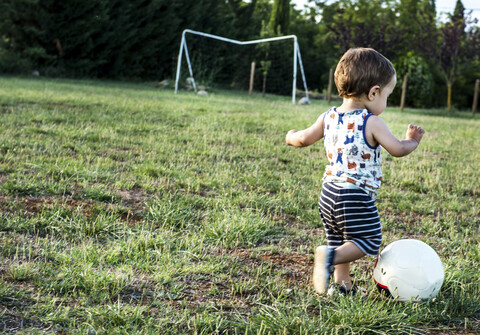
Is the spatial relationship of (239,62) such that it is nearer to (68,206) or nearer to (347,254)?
(68,206)

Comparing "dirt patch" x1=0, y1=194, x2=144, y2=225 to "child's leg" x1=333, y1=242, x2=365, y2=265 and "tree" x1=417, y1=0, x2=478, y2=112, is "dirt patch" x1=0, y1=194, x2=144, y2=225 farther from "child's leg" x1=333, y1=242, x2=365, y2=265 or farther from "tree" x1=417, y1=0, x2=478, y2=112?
"tree" x1=417, y1=0, x2=478, y2=112

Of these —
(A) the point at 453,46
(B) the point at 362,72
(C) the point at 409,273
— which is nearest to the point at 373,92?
(B) the point at 362,72

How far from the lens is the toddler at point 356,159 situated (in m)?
2.53

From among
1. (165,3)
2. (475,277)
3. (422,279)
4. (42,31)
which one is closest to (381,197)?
(475,277)

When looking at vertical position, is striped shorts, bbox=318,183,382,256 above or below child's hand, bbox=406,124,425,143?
below

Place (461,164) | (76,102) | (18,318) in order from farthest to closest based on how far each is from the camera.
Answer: (76,102) < (461,164) < (18,318)

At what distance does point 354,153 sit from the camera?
2.59 m

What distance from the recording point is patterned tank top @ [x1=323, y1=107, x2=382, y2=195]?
8.43 ft

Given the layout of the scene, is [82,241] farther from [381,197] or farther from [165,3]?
[165,3]

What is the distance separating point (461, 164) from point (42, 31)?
16.1m

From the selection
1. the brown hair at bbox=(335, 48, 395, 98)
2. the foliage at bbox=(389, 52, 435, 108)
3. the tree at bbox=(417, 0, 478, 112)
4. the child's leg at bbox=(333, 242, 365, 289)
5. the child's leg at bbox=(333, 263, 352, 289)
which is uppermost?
the tree at bbox=(417, 0, 478, 112)

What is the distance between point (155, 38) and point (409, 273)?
20.4 metres

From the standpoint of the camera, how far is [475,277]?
9.28 feet

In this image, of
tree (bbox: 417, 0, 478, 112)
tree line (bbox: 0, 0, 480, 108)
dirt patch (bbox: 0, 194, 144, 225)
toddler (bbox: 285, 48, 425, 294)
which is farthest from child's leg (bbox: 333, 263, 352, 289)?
tree (bbox: 417, 0, 478, 112)
